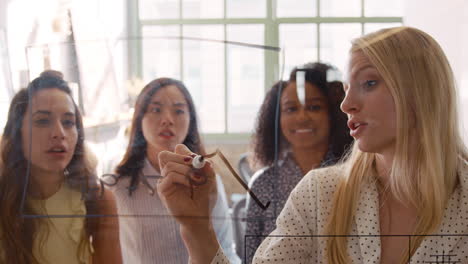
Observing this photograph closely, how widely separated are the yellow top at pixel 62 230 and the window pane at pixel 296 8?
0.44 meters

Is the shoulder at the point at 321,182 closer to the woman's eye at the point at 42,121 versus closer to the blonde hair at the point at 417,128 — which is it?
the blonde hair at the point at 417,128

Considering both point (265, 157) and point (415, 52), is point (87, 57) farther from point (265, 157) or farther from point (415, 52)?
point (415, 52)

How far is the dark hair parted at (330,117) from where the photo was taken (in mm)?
772

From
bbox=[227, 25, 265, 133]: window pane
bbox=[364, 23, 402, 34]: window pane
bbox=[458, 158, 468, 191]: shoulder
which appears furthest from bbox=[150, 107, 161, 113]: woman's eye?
bbox=[458, 158, 468, 191]: shoulder

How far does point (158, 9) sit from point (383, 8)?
0.35m

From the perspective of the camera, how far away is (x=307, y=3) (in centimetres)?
80

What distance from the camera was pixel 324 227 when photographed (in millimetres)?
760

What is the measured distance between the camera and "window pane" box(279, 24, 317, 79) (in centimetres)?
79

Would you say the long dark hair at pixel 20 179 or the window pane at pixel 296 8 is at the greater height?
the window pane at pixel 296 8

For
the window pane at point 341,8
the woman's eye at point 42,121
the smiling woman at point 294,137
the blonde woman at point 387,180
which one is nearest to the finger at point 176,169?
the blonde woman at point 387,180

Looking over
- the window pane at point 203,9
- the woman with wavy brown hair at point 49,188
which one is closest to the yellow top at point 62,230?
the woman with wavy brown hair at point 49,188

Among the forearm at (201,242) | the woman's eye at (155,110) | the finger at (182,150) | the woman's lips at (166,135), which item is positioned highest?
the woman's eye at (155,110)

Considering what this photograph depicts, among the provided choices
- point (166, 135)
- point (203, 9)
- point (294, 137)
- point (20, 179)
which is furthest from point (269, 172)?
point (20, 179)

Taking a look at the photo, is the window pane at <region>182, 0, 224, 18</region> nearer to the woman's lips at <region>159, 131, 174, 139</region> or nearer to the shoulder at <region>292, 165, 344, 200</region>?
the woman's lips at <region>159, 131, 174, 139</region>
